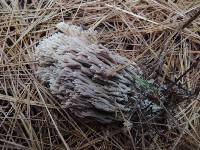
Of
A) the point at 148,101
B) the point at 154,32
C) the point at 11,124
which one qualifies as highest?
the point at 154,32

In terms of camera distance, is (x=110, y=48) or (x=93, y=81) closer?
(x=93, y=81)

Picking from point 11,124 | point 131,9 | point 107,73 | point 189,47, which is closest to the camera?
point 107,73

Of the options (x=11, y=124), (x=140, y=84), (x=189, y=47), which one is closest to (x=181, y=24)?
(x=189, y=47)

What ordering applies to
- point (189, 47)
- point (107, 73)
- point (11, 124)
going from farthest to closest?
point (189, 47) < point (11, 124) < point (107, 73)

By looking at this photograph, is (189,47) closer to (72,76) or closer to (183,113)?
(183,113)

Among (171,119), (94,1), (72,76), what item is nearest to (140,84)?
(171,119)

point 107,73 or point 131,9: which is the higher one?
point 131,9

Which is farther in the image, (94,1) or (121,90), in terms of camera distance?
(94,1)
